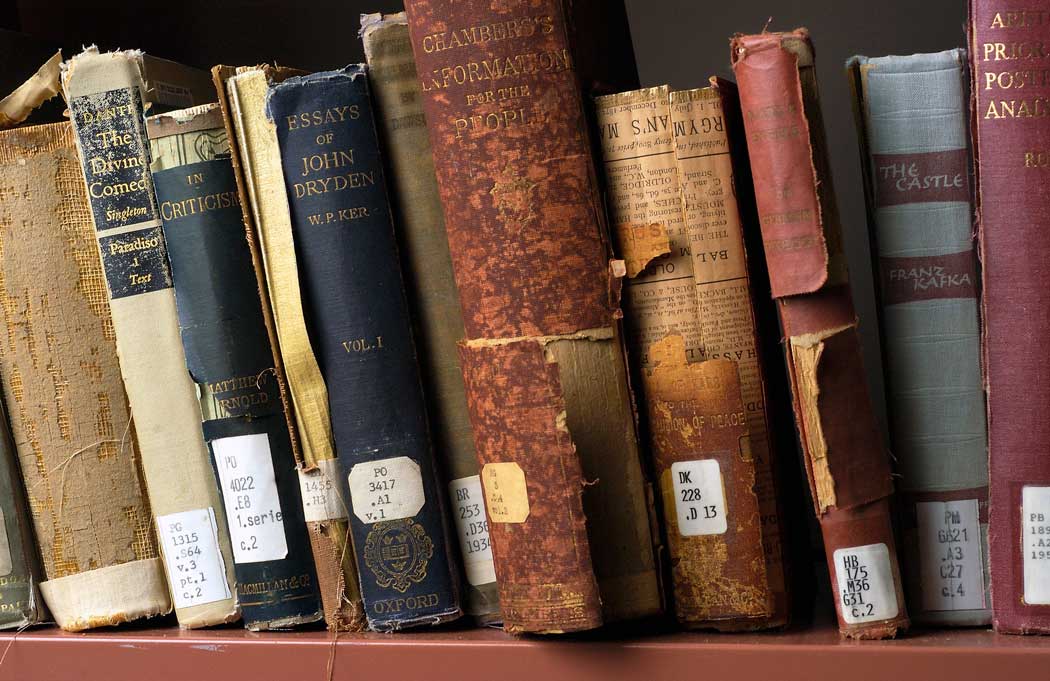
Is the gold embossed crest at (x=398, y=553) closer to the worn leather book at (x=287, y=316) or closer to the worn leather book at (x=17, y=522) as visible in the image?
the worn leather book at (x=287, y=316)

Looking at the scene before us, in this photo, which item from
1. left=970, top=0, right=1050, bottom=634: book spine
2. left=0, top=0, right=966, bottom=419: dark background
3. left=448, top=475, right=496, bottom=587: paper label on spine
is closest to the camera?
left=970, top=0, right=1050, bottom=634: book spine

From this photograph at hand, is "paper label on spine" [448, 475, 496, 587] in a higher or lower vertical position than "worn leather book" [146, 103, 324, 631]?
lower

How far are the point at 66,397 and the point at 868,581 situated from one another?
48 cm

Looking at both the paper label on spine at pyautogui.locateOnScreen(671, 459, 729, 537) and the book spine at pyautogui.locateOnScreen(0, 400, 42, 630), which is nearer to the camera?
the paper label on spine at pyautogui.locateOnScreen(671, 459, 729, 537)

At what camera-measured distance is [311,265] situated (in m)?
0.55

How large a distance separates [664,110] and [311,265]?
0.20 meters

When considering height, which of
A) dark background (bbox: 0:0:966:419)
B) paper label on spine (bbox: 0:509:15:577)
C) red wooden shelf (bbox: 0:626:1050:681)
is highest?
dark background (bbox: 0:0:966:419)

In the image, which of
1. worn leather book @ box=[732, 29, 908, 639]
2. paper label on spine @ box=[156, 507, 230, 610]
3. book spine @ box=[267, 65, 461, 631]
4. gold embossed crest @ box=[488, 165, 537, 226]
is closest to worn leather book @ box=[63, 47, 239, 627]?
paper label on spine @ box=[156, 507, 230, 610]

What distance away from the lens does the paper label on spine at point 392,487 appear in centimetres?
55

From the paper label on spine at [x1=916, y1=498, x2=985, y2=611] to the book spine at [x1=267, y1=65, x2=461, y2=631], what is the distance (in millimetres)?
247

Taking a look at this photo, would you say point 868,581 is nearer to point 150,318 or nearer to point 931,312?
point 931,312

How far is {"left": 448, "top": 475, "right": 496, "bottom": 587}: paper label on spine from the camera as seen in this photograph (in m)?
0.57

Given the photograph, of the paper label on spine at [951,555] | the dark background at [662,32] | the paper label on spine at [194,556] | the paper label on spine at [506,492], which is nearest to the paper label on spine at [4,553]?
the paper label on spine at [194,556]

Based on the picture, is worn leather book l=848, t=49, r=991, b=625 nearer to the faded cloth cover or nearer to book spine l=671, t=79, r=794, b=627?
book spine l=671, t=79, r=794, b=627
